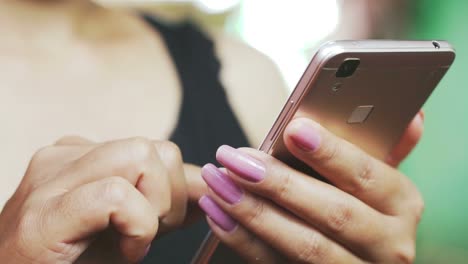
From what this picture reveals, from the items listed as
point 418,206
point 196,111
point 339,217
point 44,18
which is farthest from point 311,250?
point 44,18

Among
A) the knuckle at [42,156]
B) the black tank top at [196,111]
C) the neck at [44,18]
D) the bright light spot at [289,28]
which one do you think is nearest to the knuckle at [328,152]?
the knuckle at [42,156]

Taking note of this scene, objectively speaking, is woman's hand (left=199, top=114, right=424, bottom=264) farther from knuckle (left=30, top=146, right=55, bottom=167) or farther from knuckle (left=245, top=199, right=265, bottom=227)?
knuckle (left=30, top=146, right=55, bottom=167)

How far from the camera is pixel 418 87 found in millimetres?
585

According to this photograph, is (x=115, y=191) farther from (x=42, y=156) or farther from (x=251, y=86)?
(x=251, y=86)

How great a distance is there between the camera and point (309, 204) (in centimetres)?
53

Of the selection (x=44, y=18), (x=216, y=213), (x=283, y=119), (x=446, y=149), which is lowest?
(x=446, y=149)

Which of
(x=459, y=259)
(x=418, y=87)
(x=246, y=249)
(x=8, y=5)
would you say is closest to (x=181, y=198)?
(x=246, y=249)

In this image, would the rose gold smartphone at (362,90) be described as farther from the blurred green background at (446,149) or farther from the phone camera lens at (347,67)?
the blurred green background at (446,149)

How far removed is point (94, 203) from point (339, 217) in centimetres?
22

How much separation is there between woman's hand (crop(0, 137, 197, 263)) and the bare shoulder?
43 centimetres

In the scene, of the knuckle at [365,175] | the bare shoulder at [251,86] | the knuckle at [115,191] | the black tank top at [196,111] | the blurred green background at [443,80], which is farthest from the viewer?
the blurred green background at [443,80]

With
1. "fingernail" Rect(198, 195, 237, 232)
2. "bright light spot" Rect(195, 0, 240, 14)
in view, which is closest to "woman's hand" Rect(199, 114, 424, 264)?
"fingernail" Rect(198, 195, 237, 232)

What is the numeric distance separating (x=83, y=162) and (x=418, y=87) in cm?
31

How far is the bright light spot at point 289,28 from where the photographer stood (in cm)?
168
